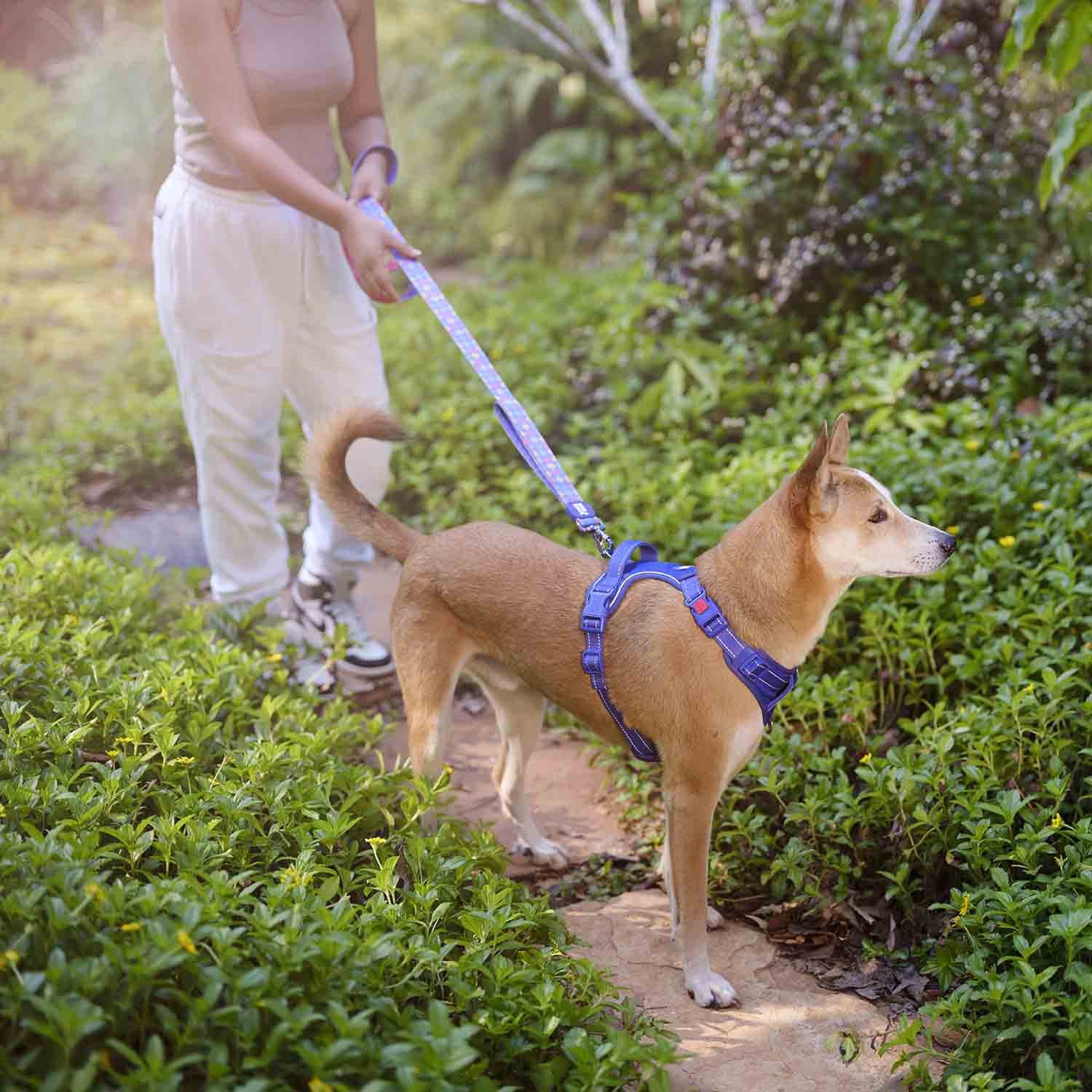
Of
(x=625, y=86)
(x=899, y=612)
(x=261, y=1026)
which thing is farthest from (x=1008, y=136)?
(x=261, y=1026)

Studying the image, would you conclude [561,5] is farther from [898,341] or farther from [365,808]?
[365,808]

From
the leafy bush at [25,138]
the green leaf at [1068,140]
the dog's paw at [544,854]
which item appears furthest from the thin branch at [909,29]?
the leafy bush at [25,138]

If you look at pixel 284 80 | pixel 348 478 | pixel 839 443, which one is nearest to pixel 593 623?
pixel 839 443

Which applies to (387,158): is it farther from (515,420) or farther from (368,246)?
(515,420)

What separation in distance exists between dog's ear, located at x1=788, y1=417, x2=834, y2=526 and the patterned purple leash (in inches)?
25.3

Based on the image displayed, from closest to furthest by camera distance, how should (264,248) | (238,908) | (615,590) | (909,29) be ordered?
(238,908) < (615,590) < (264,248) < (909,29)

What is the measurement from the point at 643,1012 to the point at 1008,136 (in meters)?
5.91

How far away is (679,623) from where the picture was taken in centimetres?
330

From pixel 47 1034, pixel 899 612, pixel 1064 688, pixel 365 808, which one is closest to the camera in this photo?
pixel 47 1034

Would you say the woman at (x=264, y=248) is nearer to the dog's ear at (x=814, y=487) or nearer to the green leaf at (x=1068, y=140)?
the dog's ear at (x=814, y=487)

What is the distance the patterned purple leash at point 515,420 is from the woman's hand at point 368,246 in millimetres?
58

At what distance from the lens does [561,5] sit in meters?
10.2

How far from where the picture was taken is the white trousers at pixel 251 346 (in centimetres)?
409

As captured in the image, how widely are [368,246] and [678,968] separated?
258cm
